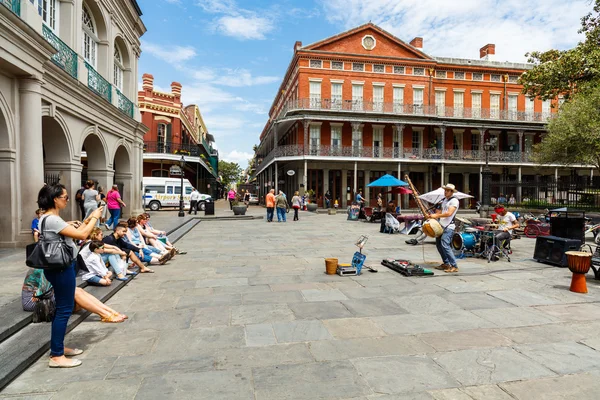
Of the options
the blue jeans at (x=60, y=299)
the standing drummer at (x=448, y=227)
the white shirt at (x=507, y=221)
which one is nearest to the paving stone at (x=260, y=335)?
the blue jeans at (x=60, y=299)

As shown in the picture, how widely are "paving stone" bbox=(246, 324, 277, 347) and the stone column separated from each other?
724 centimetres

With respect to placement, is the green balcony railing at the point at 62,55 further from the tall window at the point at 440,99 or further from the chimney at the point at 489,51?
the chimney at the point at 489,51

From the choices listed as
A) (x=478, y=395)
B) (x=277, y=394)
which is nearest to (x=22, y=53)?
(x=277, y=394)

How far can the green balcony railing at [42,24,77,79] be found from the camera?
31.6ft

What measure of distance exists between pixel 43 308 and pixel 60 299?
4.16 feet

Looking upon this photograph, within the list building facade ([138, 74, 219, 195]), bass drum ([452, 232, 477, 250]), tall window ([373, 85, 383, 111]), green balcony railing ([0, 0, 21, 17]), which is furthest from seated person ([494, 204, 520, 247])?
building facade ([138, 74, 219, 195])

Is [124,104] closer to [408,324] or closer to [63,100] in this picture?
[63,100]

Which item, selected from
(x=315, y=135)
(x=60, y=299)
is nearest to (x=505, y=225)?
(x=60, y=299)

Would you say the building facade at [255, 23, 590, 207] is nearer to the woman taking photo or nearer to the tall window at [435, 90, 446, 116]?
the tall window at [435, 90, 446, 116]

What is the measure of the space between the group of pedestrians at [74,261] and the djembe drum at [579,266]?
648 cm

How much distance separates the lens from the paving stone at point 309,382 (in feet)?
9.62

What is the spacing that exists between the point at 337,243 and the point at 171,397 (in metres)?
8.68

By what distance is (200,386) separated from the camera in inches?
120

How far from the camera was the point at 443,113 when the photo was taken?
104 feet
